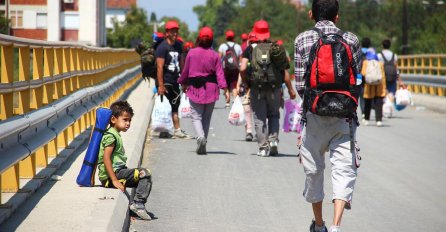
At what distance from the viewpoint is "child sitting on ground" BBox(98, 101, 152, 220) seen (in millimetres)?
9352

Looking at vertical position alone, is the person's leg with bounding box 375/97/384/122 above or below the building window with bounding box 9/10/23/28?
below

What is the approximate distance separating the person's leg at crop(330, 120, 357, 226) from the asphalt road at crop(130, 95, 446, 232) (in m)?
1.10

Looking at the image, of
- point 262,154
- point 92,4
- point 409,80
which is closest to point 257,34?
point 262,154

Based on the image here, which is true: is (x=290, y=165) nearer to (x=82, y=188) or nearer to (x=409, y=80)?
(x=82, y=188)

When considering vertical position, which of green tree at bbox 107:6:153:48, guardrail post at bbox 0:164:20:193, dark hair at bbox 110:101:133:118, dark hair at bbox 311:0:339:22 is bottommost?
guardrail post at bbox 0:164:20:193

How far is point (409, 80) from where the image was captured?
3462cm

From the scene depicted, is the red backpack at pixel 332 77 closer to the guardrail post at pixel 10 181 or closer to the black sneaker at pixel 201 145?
the guardrail post at pixel 10 181

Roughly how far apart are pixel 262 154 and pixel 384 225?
596 cm

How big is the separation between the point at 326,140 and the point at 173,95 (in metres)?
10.7

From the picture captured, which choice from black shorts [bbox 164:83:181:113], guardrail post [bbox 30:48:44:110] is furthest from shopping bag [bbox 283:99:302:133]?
guardrail post [bbox 30:48:44:110]

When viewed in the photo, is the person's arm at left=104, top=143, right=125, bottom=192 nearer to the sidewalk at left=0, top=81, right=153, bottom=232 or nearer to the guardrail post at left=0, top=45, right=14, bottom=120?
the sidewalk at left=0, top=81, right=153, bottom=232

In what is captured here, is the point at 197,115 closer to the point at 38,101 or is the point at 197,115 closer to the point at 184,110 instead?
the point at 184,110

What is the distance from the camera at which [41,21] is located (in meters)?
107

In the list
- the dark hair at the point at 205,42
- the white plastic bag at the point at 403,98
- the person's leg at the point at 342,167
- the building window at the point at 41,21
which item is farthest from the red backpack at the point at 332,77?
the building window at the point at 41,21
